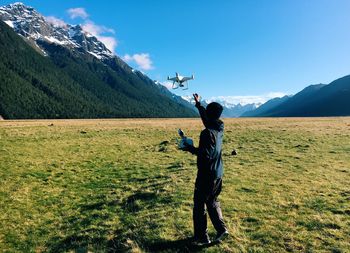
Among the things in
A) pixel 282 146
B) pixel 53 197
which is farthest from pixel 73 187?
pixel 282 146

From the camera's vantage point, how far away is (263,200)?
14.4m

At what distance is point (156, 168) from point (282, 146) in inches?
577

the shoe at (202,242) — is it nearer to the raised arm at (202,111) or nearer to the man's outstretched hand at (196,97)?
the raised arm at (202,111)

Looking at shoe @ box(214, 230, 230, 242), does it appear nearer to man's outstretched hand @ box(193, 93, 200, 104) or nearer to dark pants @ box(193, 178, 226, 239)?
dark pants @ box(193, 178, 226, 239)

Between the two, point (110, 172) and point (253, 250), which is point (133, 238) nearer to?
point (253, 250)

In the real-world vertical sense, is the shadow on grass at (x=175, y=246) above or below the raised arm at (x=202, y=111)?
below

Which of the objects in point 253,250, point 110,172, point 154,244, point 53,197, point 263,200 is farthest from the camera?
point 110,172

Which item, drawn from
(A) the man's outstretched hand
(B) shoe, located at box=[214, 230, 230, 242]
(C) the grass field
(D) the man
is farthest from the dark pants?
(A) the man's outstretched hand

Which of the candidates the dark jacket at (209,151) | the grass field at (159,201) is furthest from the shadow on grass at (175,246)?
the dark jacket at (209,151)

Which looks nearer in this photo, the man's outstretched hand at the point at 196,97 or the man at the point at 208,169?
the man at the point at 208,169

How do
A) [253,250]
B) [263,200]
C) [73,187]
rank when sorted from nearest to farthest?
1. [253,250]
2. [263,200]
3. [73,187]

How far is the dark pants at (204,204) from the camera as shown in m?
9.72

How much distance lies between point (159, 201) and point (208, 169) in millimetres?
5781

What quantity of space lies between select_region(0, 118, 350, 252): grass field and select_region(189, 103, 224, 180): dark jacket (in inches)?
93.8
